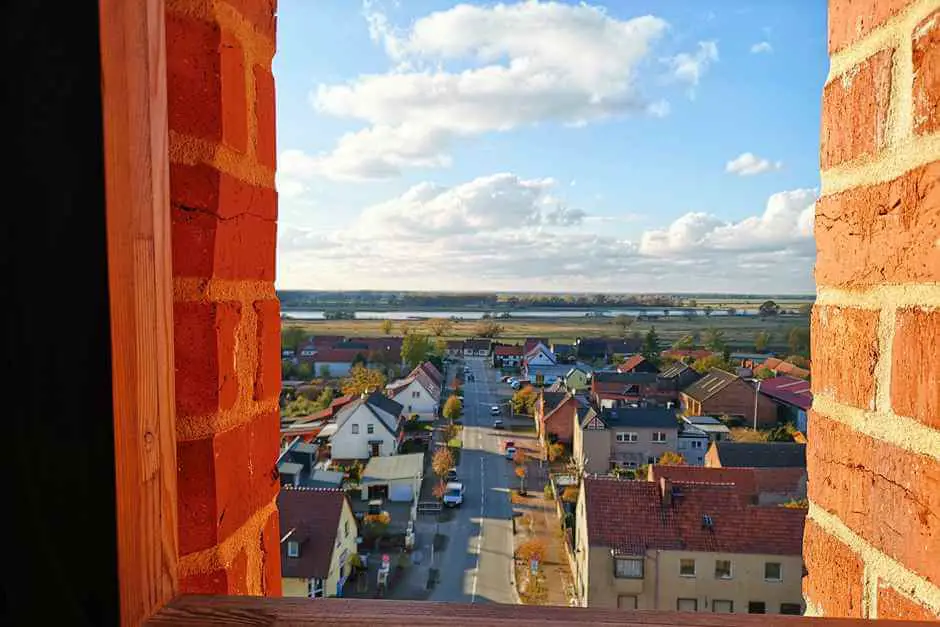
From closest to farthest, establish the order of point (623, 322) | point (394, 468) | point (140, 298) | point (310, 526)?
point (140, 298)
point (623, 322)
point (310, 526)
point (394, 468)

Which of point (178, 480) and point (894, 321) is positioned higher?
point (894, 321)

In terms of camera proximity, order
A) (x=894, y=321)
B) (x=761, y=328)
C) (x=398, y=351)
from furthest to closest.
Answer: (x=398, y=351) < (x=761, y=328) < (x=894, y=321)

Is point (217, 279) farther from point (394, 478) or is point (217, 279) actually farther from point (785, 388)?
point (394, 478)

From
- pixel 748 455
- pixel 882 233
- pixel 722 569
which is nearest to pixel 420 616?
pixel 882 233

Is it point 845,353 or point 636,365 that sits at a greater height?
point 845,353

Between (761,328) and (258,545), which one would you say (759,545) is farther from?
(258,545)

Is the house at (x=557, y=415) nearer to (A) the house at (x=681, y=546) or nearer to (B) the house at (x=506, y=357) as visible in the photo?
(A) the house at (x=681, y=546)

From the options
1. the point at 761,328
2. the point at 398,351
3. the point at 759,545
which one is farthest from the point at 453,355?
the point at 761,328
